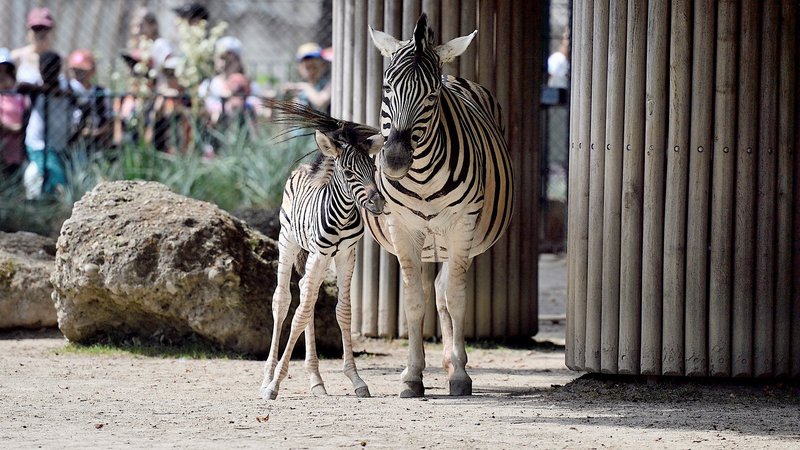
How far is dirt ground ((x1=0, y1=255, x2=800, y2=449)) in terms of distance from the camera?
6.00m

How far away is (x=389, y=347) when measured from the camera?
9.85 metres

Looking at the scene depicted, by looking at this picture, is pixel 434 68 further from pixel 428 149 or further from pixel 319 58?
pixel 319 58

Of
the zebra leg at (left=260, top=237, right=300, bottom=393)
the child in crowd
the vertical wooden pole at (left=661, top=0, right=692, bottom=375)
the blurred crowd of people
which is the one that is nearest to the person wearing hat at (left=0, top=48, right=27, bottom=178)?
the blurred crowd of people

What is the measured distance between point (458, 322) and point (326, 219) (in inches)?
40.3

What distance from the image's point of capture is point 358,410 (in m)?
6.82

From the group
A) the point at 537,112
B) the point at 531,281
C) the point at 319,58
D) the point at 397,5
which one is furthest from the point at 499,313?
the point at 319,58

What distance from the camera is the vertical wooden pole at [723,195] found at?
722cm

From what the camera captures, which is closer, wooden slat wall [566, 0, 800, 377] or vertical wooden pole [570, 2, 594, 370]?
wooden slat wall [566, 0, 800, 377]

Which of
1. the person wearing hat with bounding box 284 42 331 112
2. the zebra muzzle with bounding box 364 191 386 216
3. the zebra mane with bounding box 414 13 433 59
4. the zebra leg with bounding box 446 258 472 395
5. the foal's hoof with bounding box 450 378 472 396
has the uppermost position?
the person wearing hat with bounding box 284 42 331 112

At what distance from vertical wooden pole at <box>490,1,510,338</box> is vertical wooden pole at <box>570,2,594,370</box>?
2.24 meters

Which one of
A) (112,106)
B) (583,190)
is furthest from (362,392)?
(112,106)

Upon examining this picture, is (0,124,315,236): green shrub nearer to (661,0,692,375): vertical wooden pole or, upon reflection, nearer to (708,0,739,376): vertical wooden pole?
(661,0,692,375): vertical wooden pole

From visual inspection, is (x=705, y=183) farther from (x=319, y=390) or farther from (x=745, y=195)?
(x=319, y=390)

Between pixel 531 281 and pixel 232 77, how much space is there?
560 cm
